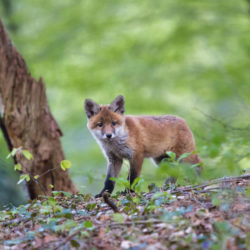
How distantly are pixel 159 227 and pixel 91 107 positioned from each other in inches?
146

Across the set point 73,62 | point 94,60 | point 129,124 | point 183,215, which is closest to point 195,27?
point 94,60

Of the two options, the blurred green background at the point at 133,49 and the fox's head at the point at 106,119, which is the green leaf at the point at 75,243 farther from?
the blurred green background at the point at 133,49

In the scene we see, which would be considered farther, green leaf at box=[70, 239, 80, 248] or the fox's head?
the fox's head

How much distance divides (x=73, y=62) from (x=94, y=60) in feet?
3.68

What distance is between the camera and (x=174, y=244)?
3.06 meters

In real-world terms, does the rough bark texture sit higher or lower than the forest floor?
higher

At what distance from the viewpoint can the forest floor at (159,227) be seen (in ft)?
9.89

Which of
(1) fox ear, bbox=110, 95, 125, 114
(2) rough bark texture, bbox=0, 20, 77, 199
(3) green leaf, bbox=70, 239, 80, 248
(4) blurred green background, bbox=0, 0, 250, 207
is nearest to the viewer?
(3) green leaf, bbox=70, 239, 80, 248

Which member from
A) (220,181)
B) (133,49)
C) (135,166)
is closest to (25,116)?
(135,166)

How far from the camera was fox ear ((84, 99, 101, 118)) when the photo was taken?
676 cm

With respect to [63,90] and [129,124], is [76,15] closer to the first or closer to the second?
[63,90]

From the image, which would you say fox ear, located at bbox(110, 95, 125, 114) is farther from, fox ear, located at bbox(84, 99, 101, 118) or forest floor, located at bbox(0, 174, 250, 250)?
forest floor, located at bbox(0, 174, 250, 250)

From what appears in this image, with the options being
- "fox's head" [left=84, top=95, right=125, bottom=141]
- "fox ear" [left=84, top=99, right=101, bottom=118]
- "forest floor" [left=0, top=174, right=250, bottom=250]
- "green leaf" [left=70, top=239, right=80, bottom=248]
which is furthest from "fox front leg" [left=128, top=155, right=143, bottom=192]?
"green leaf" [left=70, top=239, right=80, bottom=248]

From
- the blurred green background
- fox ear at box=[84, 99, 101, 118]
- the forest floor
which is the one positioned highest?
the blurred green background
